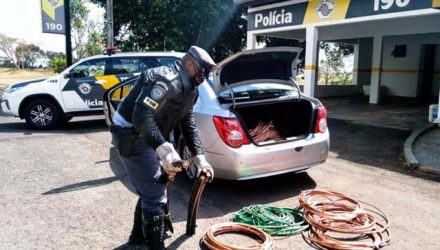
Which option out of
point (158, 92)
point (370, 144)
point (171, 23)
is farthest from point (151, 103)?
point (171, 23)

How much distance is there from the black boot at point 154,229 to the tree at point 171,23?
18269 mm

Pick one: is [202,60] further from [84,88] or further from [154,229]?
[84,88]

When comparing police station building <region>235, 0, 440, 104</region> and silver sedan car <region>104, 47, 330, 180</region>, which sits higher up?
police station building <region>235, 0, 440, 104</region>

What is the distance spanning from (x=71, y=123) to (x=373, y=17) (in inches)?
341

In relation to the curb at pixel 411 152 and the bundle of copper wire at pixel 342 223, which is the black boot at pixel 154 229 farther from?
the curb at pixel 411 152

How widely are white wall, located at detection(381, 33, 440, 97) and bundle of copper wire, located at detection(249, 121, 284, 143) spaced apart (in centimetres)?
1455

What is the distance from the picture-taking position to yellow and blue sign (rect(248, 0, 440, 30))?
984cm

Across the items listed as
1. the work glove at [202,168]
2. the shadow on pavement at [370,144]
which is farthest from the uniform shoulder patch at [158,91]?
the shadow on pavement at [370,144]

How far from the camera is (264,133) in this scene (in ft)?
16.2

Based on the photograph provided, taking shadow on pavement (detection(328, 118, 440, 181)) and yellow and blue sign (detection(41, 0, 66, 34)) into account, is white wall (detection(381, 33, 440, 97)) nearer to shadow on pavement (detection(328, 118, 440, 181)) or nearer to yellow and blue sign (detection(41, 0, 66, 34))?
shadow on pavement (detection(328, 118, 440, 181))

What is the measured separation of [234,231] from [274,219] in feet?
1.38

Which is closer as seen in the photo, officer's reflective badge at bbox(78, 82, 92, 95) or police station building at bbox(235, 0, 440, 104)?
officer's reflective badge at bbox(78, 82, 92, 95)

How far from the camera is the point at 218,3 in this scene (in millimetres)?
20578

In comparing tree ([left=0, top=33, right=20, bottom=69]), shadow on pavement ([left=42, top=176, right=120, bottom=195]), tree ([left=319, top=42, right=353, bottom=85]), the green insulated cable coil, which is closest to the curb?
the green insulated cable coil
